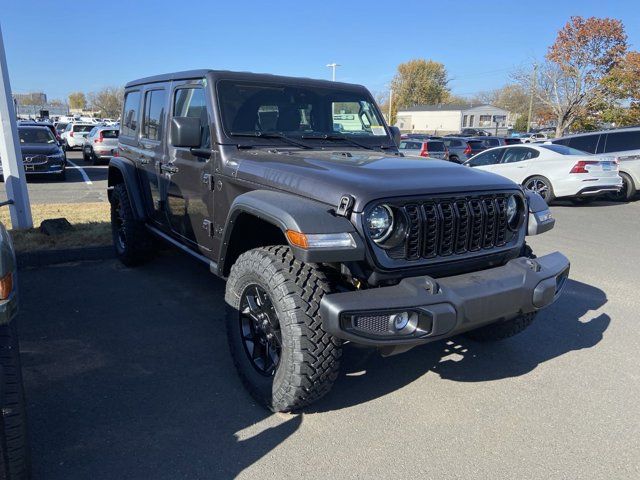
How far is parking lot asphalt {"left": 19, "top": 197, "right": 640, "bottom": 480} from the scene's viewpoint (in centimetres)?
265

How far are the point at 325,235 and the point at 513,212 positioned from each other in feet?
4.93

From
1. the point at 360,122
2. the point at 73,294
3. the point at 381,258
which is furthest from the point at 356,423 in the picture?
the point at 73,294

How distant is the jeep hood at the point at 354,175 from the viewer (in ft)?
9.27

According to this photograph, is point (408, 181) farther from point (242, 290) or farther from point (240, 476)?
point (240, 476)

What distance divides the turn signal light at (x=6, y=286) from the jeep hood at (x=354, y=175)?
1.57 meters

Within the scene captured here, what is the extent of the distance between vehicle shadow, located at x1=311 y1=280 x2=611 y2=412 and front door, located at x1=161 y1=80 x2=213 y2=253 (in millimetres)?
1558

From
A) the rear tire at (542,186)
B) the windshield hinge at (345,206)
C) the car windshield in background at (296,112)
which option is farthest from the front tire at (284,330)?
the rear tire at (542,186)

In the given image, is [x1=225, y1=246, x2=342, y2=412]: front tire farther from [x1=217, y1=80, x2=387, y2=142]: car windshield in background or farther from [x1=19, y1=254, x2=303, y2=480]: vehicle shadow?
[x1=217, y1=80, x2=387, y2=142]: car windshield in background

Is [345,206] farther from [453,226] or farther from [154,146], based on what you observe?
[154,146]

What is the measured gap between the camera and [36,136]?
51.1 feet

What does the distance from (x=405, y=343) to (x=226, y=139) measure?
215 cm

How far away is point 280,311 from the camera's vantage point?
9.10 feet

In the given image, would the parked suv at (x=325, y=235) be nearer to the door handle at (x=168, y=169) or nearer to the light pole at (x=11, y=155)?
the door handle at (x=168, y=169)

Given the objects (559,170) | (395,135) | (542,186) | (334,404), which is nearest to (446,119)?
(542,186)
